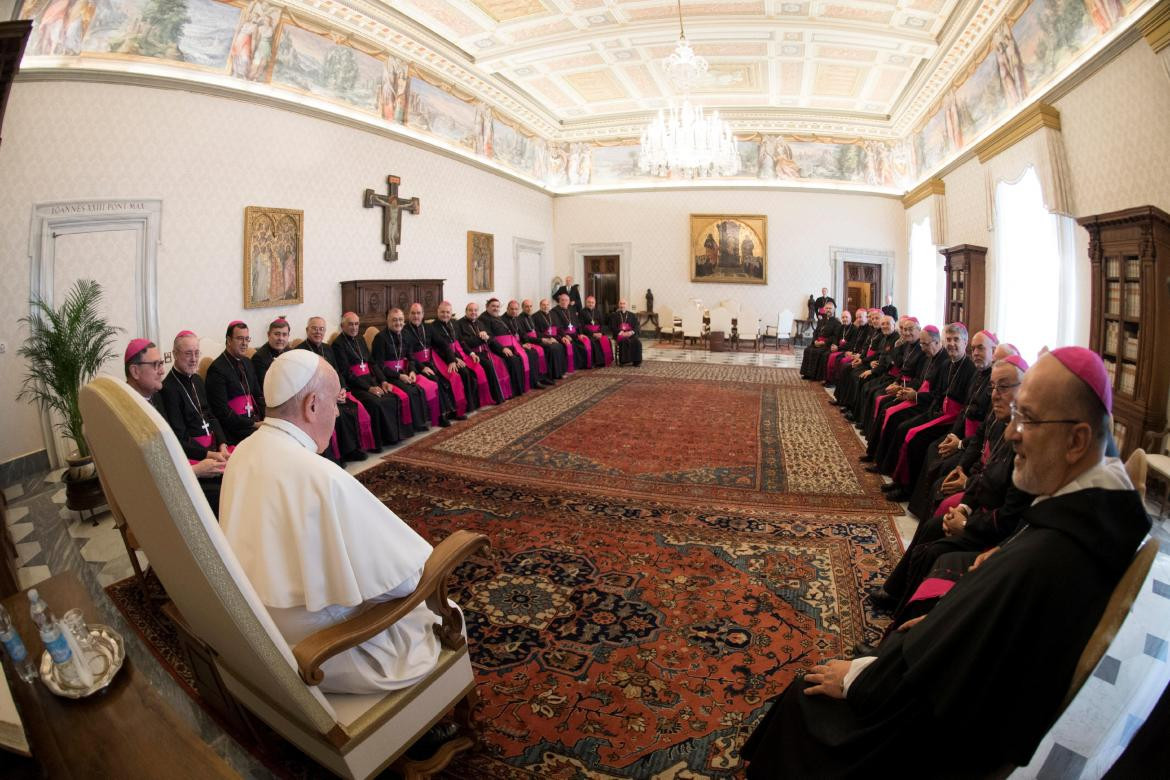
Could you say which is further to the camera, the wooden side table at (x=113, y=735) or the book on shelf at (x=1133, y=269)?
the book on shelf at (x=1133, y=269)

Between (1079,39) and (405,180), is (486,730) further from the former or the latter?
(405,180)

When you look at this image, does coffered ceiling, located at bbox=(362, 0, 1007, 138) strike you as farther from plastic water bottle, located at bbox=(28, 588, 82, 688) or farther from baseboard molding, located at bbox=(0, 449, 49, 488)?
plastic water bottle, located at bbox=(28, 588, 82, 688)

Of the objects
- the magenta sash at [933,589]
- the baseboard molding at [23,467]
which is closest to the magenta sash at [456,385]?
the baseboard molding at [23,467]

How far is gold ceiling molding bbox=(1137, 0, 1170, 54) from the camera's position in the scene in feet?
16.6

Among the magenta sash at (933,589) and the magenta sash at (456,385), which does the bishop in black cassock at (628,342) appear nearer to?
the magenta sash at (456,385)

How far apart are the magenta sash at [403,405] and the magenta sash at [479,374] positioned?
5.53 ft

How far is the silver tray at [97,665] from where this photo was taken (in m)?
1.50

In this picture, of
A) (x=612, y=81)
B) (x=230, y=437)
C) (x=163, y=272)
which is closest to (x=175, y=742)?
(x=230, y=437)

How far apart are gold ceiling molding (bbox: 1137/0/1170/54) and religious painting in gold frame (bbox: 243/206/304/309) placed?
33.6ft

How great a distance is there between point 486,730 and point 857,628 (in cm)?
204

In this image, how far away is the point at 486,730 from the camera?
8.10ft

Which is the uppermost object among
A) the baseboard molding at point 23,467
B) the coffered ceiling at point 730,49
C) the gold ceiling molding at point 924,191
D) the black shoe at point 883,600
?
the coffered ceiling at point 730,49

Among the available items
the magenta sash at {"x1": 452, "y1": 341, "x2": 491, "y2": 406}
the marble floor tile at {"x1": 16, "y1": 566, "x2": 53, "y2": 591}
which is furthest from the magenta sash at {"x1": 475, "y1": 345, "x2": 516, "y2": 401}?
the marble floor tile at {"x1": 16, "y1": 566, "x2": 53, "y2": 591}

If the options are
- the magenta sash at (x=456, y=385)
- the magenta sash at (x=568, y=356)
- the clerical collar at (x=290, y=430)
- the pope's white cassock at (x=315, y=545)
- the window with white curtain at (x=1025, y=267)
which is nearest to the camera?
the pope's white cassock at (x=315, y=545)
